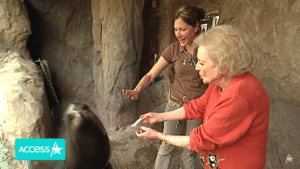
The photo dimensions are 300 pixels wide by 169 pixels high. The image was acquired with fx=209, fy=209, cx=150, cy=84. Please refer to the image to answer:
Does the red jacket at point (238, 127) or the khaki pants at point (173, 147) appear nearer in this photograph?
the red jacket at point (238, 127)

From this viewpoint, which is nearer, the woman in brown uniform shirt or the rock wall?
the woman in brown uniform shirt

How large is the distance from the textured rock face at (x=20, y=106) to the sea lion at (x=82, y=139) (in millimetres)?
392

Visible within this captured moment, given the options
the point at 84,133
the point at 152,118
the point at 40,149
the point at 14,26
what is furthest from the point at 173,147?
the point at 14,26

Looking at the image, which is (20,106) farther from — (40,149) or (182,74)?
(182,74)

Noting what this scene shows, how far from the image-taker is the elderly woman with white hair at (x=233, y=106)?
0.79 m

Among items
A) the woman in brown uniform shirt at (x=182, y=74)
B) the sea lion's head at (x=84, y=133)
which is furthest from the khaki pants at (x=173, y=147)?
the sea lion's head at (x=84, y=133)

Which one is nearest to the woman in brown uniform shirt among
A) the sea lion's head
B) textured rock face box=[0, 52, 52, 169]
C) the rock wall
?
the sea lion's head

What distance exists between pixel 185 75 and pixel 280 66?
898 mm

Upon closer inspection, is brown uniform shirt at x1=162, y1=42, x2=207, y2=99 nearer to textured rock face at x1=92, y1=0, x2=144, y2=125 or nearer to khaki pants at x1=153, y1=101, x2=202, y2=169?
khaki pants at x1=153, y1=101, x2=202, y2=169

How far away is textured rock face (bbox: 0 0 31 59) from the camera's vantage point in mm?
2544

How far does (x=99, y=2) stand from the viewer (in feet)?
9.43

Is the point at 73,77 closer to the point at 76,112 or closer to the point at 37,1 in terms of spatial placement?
the point at 37,1

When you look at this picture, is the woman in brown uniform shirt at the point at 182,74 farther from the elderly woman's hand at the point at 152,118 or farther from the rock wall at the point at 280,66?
the rock wall at the point at 280,66

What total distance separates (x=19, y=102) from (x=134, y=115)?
174cm
